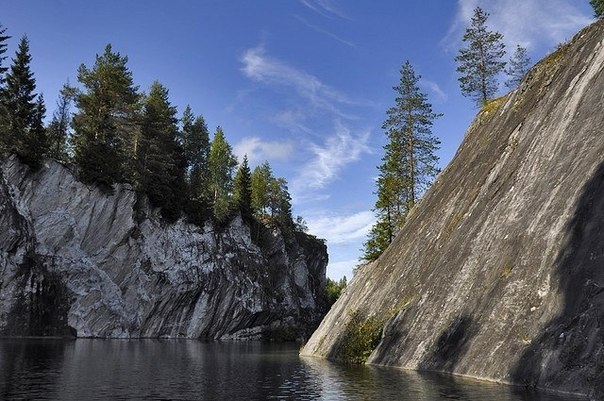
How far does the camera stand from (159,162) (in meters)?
78.1

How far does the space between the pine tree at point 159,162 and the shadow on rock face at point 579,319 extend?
218 feet

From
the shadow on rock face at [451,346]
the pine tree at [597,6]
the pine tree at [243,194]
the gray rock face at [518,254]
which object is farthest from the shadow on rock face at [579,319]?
the pine tree at [243,194]

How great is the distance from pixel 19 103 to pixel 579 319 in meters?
68.6

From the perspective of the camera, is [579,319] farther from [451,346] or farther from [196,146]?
[196,146]

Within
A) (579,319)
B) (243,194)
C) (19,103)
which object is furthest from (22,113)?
(579,319)

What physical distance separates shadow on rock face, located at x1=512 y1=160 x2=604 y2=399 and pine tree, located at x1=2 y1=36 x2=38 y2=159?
207 feet

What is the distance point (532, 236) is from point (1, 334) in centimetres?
5789

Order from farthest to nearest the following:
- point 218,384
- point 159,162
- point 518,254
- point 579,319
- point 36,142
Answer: point 159,162 → point 36,142 → point 518,254 → point 218,384 → point 579,319

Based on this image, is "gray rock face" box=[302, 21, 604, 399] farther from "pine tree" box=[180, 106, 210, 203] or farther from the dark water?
"pine tree" box=[180, 106, 210, 203]

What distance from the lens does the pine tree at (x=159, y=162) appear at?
256 feet

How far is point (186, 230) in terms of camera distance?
82500 millimetres

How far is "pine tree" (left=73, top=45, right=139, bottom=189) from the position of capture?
68.4 meters

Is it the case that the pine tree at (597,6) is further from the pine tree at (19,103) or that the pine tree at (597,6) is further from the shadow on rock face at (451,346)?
the pine tree at (19,103)

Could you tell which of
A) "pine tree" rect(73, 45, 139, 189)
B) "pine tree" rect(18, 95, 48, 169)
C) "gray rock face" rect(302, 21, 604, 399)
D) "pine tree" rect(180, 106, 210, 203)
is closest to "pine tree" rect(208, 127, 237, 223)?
"pine tree" rect(180, 106, 210, 203)
